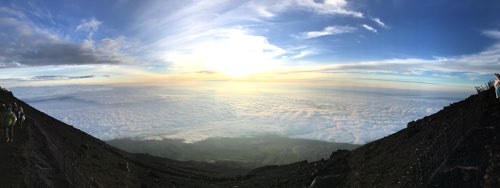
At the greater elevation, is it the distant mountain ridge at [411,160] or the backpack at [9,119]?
the backpack at [9,119]

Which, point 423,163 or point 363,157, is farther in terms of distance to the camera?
point 363,157

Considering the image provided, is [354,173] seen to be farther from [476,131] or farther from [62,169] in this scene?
[62,169]

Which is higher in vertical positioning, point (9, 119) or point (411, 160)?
point (9, 119)

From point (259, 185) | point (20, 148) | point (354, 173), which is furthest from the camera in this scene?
point (259, 185)

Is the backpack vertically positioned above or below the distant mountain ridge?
above

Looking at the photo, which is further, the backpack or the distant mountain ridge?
the backpack

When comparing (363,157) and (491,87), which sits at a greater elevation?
(491,87)

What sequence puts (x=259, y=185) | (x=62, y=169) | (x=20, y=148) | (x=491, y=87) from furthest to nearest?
1. (x=259, y=185)
2. (x=62, y=169)
3. (x=20, y=148)
4. (x=491, y=87)

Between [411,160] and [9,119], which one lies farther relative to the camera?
[411,160]

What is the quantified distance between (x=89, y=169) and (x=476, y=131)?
4905 cm

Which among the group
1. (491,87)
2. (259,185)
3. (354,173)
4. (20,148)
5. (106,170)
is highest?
(491,87)

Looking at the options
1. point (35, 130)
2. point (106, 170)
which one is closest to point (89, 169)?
point (106, 170)

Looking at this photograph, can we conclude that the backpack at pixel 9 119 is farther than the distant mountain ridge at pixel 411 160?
Yes

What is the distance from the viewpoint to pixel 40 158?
117ft
